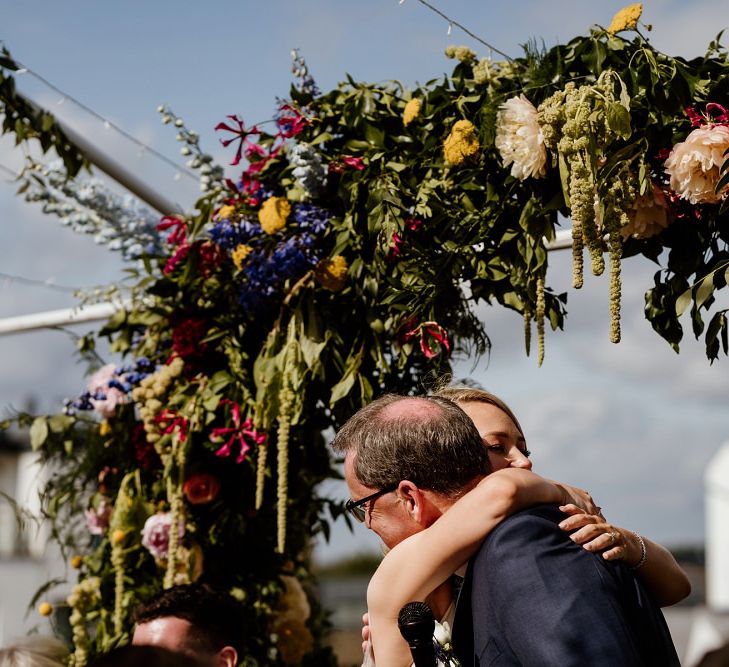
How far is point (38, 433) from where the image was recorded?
13.0 ft

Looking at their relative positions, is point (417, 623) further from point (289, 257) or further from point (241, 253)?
point (241, 253)

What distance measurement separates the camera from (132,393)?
370 cm

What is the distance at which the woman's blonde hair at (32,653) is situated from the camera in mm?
2180

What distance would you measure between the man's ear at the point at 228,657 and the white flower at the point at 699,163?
5.27 feet

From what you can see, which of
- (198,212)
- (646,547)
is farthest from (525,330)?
(198,212)

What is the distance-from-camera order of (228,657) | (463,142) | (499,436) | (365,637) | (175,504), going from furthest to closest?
(175,504)
(463,142)
(228,657)
(499,436)
(365,637)

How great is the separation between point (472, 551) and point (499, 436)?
1.61ft

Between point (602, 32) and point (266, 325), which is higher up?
point (602, 32)

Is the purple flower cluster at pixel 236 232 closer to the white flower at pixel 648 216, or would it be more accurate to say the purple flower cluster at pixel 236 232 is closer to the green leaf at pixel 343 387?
the green leaf at pixel 343 387

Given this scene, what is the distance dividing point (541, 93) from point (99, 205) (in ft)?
7.08

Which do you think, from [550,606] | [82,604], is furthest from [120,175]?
[550,606]

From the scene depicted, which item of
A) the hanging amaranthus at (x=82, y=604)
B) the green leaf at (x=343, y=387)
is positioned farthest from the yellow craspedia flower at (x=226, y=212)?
the hanging amaranthus at (x=82, y=604)

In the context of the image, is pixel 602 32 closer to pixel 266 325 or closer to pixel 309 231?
pixel 309 231

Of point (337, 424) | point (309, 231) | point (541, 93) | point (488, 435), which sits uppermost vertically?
point (541, 93)
